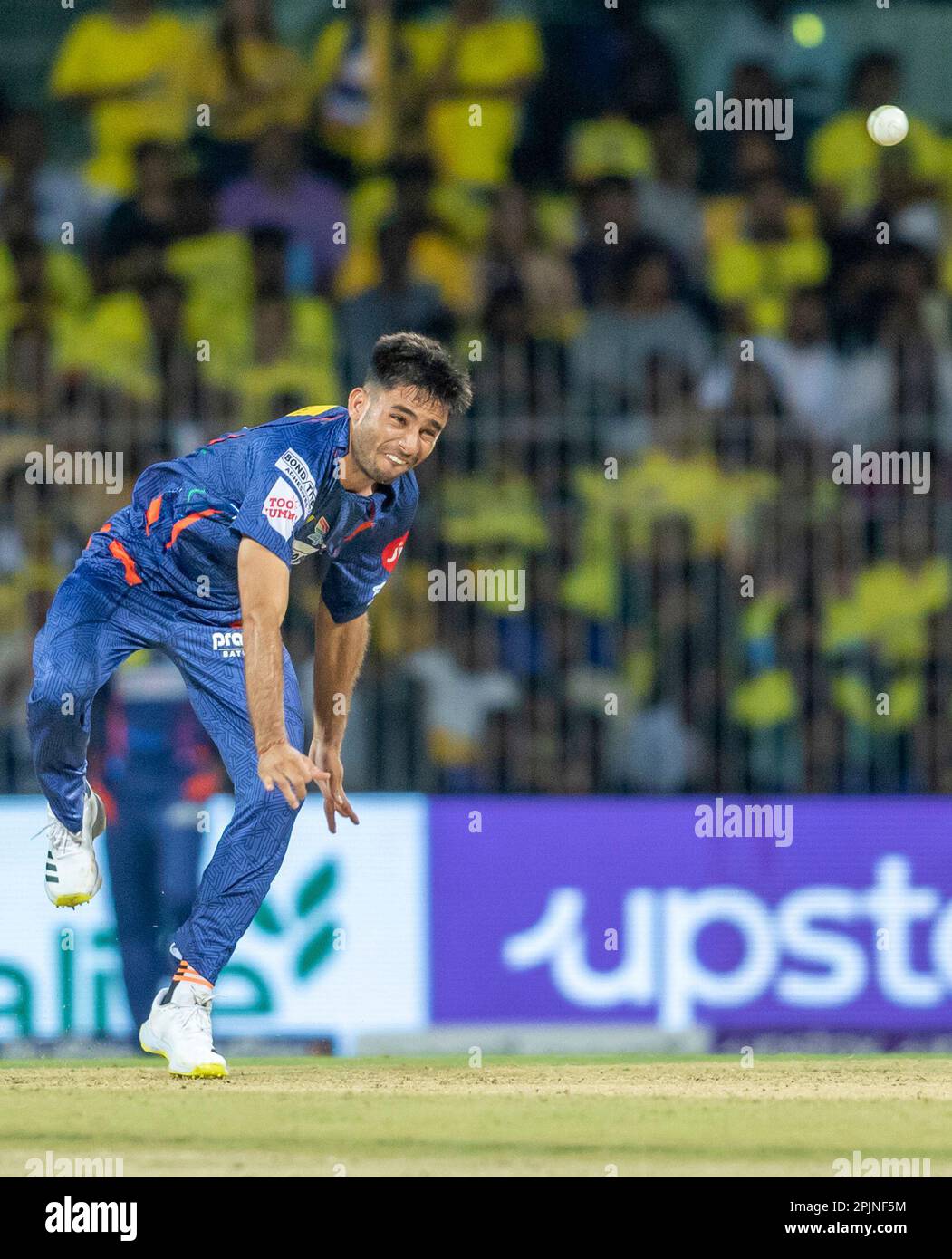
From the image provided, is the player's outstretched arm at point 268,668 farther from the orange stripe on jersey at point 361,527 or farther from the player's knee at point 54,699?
the player's knee at point 54,699

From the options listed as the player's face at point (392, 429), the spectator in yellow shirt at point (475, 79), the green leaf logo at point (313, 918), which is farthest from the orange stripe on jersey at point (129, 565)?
the spectator in yellow shirt at point (475, 79)

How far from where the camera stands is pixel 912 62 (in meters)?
11.3

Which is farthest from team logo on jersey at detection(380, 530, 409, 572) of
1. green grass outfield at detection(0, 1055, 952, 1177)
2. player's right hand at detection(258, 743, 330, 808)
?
green grass outfield at detection(0, 1055, 952, 1177)

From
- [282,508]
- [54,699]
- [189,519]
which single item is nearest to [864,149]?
[189,519]

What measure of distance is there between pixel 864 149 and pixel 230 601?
570 cm

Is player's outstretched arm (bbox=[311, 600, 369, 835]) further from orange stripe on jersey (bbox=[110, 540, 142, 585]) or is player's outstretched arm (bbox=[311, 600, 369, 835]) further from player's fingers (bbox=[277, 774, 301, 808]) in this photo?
player's fingers (bbox=[277, 774, 301, 808])

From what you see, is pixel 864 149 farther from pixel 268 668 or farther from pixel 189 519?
pixel 268 668

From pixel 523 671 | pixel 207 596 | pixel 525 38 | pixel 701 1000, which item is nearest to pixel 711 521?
pixel 523 671

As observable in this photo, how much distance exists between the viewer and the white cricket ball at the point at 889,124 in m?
10.8

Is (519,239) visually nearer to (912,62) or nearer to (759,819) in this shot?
(912,62)

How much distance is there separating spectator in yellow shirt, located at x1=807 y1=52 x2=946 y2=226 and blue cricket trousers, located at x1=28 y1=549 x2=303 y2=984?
5.31 m

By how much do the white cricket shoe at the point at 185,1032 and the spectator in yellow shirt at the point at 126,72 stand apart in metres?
5.65

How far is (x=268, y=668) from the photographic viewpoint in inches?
236
